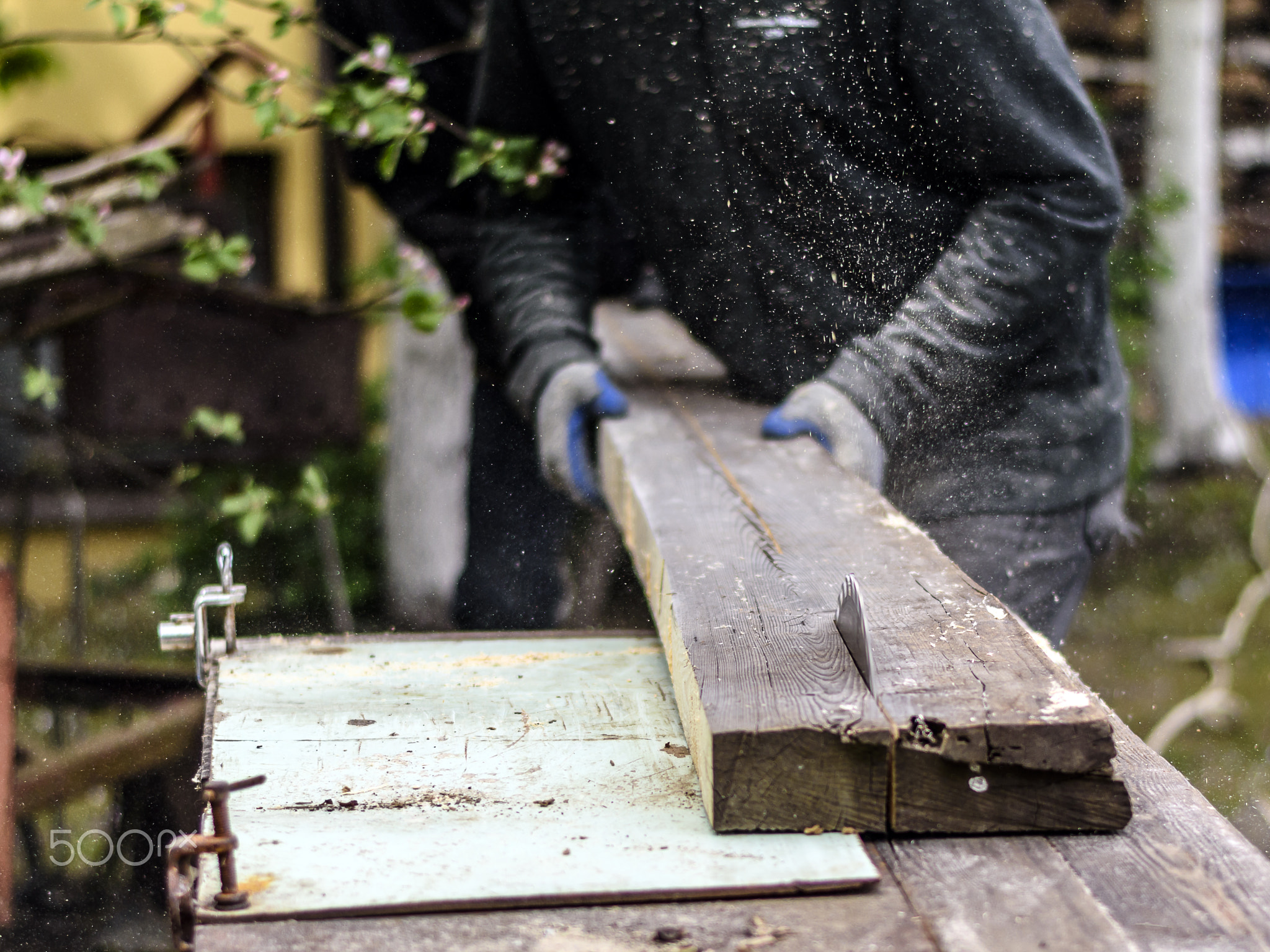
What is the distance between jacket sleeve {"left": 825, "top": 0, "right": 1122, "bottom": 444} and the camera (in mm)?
1484

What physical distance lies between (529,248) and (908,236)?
899mm

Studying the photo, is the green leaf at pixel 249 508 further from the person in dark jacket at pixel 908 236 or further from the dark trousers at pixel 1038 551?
the dark trousers at pixel 1038 551

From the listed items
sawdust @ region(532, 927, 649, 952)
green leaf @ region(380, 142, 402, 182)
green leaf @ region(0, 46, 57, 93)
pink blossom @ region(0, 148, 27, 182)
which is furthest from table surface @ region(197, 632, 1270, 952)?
green leaf @ region(0, 46, 57, 93)

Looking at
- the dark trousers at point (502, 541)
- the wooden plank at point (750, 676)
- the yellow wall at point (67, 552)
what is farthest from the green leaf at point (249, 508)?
the yellow wall at point (67, 552)

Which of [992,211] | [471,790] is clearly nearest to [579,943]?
[471,790]

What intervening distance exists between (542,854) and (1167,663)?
4.03m

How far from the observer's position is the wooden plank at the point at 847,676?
0.97m

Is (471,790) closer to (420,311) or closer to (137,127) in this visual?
(420,311)

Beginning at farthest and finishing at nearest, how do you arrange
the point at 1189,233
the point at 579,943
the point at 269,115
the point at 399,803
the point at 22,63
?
1. the point at 1189,233
2. the point at 22,63
3. the point at 269,115
4. the point at 399,803
5. the point at 579,943

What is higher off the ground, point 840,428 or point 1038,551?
point 840,428

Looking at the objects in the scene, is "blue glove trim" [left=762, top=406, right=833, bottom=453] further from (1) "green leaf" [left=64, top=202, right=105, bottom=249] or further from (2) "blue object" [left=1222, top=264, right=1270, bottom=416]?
(2) "blue object" [left=1222, top=264, right=1270, bottom=416]

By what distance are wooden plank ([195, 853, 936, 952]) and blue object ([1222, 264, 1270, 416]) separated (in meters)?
6.14

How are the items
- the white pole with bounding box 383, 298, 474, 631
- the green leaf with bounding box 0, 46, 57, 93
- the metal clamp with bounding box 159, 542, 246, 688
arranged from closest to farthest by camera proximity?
the metal clamp with bounding box 159, 542, 246, 688
the green leaf with bounding box 0, 46, 57, 93
the white pole with bounding box 383, 298, 474, 631

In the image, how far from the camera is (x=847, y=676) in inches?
42.3
